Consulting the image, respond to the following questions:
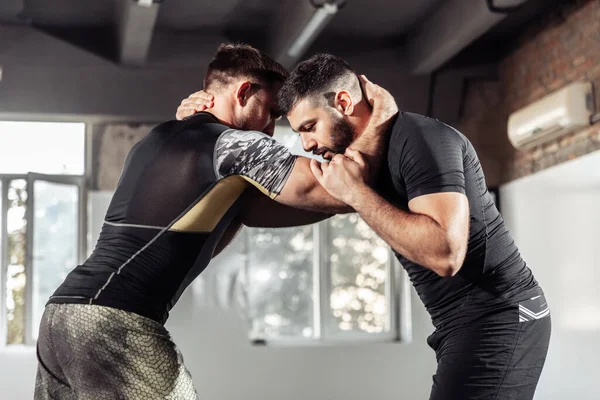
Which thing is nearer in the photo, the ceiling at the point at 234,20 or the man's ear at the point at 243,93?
the man's ear at the point at 243,93

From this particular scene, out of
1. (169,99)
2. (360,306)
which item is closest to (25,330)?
(169,99)

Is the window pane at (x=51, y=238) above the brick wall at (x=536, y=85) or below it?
below

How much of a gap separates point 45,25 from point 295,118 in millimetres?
5033

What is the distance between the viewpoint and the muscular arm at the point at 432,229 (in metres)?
1.83

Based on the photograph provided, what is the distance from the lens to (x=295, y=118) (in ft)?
7.41

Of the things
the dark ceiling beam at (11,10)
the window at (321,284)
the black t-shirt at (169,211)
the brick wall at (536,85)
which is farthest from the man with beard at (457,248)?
the window at (321,284)

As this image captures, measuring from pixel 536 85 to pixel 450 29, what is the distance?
108 cm

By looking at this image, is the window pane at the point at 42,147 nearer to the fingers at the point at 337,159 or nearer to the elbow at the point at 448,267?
the fingers at the point at 337,159

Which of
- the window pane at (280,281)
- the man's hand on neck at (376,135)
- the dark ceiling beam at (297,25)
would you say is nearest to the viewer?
the man's hand on neck at (376,135)

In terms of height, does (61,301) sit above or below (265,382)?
above

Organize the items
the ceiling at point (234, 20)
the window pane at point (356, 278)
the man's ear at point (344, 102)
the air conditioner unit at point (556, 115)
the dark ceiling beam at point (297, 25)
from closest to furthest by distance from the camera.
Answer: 1. the man's ear at point (344, 102)
2. the dark ceiling beam at point (297, 25)
3. the air conditioner unit at point (556, 115)
4. the ceiling at point (234, 20)
5. the window pane at point (356, 278)

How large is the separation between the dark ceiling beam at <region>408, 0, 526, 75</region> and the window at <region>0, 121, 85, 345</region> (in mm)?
2916

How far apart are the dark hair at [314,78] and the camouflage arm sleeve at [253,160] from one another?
234 mm

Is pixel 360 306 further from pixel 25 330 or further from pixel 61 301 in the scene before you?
pixel 61 301
